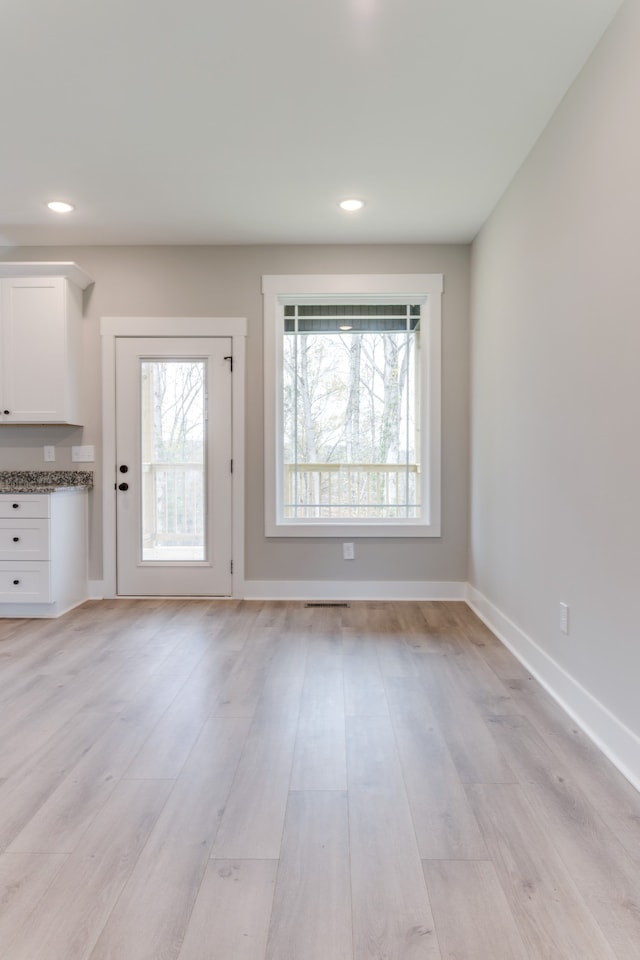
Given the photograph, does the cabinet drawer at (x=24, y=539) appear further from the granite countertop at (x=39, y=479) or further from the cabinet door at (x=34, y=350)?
the cabinet door at (x=34, y=350)

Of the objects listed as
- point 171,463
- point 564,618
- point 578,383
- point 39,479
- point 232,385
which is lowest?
point 564,618

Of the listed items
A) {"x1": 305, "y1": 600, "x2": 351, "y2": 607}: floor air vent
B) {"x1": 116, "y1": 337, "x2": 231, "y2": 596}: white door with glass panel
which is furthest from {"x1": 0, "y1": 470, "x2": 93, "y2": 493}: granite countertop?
{"x1": 305, "y1": 600, "x2": 351, "y2": 607}: floor air vent

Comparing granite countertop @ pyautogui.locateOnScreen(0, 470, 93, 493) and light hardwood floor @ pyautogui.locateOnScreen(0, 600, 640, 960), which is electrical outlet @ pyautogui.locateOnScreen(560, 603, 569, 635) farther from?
granite countertop @ pyautogui.locateOnScreen(0, 470, 93, 493)

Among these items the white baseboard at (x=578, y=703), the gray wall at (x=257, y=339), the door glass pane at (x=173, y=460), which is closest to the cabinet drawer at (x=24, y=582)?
the gray wall at (x=257, y=339)

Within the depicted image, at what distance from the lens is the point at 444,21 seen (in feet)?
6.55

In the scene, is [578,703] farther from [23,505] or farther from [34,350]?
[34,350]

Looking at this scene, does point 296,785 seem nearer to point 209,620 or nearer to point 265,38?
point 209,620

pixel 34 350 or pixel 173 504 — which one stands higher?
pixel 34 350

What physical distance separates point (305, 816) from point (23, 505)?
9.44 ft

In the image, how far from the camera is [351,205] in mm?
3416

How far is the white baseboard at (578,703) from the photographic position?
180 centimetres

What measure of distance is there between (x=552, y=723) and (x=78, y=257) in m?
4.20

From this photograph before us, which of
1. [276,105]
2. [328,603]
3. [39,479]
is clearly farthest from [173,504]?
[276,105]

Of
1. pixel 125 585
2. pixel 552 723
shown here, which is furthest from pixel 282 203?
pixel 552 723
